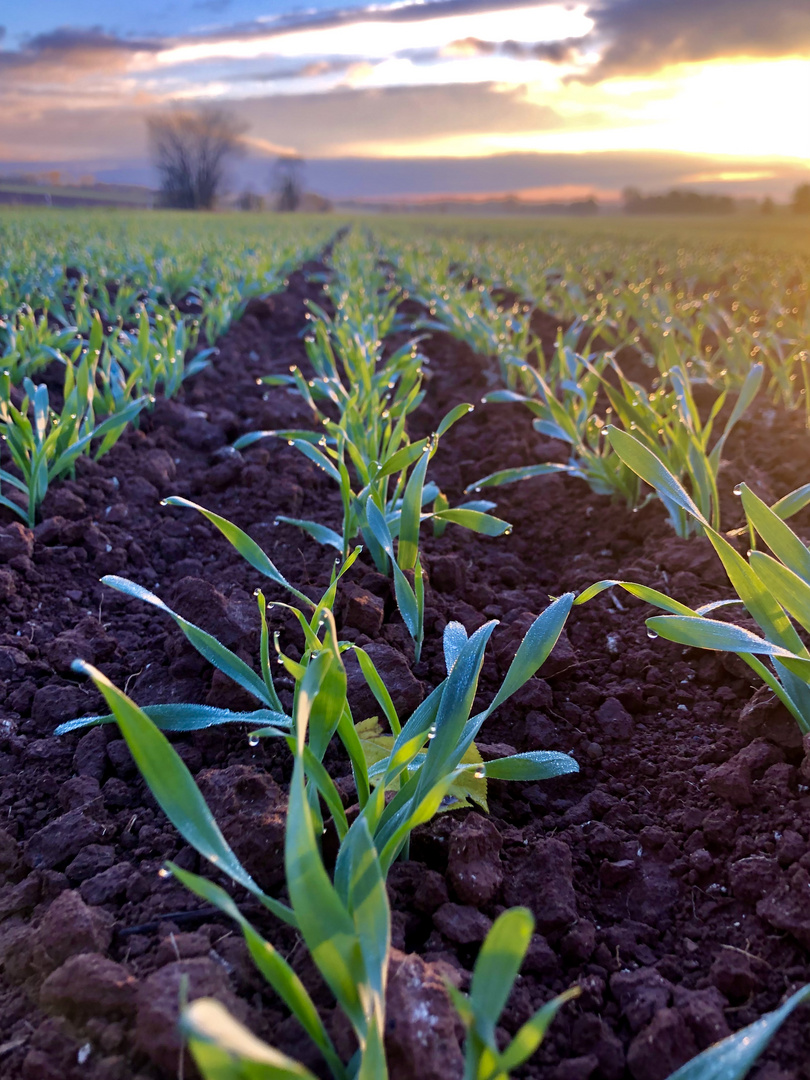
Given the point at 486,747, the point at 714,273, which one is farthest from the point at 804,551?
the point at 714,273

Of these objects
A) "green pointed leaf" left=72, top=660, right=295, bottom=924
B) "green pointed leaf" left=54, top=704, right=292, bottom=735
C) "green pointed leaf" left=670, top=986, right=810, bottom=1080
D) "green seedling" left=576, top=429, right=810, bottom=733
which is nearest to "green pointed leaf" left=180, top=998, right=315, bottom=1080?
"green pointed leaf" left=72, top=660, right=295, bottom=924

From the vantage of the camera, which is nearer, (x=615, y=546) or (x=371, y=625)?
(x=371, y=625)

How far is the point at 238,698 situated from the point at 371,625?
311 mm

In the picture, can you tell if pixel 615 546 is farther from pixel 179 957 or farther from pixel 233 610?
pixel 179 957

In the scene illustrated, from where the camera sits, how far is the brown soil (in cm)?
83

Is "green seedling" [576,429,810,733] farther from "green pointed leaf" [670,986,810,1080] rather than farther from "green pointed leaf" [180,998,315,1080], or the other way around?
"green pointed leaf" [180,998,315,1080]

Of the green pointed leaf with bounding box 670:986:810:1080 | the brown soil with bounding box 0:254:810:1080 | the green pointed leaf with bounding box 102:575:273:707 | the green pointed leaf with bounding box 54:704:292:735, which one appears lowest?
the brown soil with bounding box 0:254:810:1080

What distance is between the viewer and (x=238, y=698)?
1.37 m

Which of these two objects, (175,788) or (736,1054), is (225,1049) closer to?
(175,788)

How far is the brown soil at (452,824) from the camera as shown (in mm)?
832

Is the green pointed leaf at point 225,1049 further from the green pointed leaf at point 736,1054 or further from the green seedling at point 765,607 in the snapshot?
the green seedling at point 765,607

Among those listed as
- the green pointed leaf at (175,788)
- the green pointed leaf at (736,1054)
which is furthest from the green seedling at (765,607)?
the green pointed leaf at (175,788)

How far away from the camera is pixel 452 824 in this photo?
3.55ft

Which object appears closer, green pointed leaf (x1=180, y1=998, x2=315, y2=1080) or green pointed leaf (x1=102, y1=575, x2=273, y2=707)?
green pointed leaf (x1=180, y1=998, x2=315, y2=1080)
